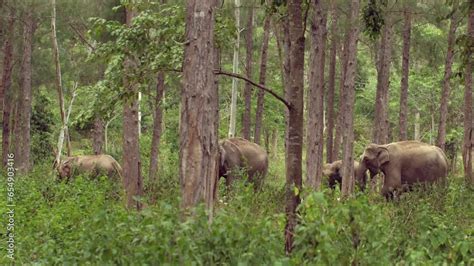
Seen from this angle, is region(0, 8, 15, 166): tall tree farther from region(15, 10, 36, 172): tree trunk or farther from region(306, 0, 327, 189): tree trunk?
region(306, 0, 327, 189): tree trunk

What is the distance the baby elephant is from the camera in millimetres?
18641

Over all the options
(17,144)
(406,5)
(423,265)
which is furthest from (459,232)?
(17,144)

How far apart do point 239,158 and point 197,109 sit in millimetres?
11382

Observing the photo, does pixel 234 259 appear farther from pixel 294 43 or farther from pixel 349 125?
pixel 349 125

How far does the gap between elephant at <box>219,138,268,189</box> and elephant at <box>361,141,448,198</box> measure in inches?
109

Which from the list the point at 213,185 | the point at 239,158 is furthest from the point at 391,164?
the point at 213,185

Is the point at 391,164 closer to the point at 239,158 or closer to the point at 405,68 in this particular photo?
the point at 239,158

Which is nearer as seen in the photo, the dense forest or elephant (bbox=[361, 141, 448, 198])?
the dense forest

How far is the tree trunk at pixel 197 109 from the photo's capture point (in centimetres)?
700

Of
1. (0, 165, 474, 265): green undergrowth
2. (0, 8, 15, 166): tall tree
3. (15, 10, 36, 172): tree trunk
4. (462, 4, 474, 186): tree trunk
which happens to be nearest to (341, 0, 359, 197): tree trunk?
(462, 4, 474, 186): tree trunk

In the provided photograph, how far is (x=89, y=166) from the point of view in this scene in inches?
764

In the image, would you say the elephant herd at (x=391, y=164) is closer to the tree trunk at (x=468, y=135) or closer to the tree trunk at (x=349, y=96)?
the tree trunk at (x=468, y=135)

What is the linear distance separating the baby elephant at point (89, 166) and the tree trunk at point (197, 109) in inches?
452

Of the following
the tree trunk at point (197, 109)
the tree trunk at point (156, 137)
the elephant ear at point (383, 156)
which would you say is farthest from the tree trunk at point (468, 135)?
the tree trunk at point (197, 109)
